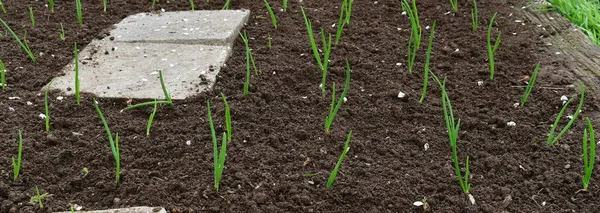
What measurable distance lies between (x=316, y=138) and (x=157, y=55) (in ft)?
2.87

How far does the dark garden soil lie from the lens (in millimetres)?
1605

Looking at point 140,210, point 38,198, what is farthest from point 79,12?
point 140,210

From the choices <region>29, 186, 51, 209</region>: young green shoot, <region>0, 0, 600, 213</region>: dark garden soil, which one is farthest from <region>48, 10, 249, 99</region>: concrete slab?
<region>29, 186, 51, 209</region>: young green shoot

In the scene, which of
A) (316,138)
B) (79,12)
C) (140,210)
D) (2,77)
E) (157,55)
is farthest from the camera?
(79,12)

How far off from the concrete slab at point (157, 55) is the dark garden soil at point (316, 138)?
0.23 feet

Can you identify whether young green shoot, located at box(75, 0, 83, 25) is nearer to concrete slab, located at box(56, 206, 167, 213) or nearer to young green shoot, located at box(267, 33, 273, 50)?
young green shoot, located at box(267, 33, 273, 50)

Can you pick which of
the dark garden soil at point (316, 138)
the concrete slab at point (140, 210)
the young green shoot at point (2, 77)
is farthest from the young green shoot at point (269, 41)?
the concrete slab at point (140, 210)

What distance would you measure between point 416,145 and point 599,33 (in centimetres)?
131

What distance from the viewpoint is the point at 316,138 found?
73.7 inches

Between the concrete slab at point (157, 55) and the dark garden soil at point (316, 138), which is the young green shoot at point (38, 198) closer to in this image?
the dark garden soil at point (316, 138)

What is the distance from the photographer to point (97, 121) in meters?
1.96

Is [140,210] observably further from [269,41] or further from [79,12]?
[79,12]

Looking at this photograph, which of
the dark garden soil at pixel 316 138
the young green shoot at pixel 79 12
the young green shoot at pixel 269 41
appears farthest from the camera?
the young green shoot at pixel 79 12

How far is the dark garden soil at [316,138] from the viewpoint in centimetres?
161
